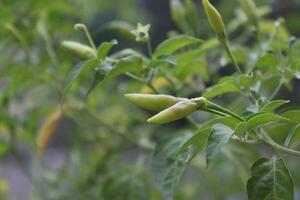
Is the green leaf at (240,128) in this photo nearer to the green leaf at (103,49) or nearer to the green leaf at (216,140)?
the green leaf at (216,140)

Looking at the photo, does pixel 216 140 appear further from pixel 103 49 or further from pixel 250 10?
pixel 250 10

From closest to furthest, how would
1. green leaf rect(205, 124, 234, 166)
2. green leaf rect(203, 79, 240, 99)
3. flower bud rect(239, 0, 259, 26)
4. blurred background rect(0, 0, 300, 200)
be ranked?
green leaf rect(205, 124, 234, 166) < green leaf rect(203, 79, 240, 99) < flower bud rect(239, 0, 259, 26) < blurred background rect(0, 0, 300, 200)

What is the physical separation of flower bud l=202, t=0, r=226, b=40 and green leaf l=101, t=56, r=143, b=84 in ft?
0.26

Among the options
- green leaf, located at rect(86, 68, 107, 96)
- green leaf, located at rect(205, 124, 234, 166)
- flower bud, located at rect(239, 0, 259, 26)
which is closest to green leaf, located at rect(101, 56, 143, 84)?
green leaf, located at rect(86, 68, 107, 96)

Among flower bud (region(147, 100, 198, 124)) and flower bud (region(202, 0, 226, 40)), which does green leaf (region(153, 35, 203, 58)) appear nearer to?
flower bud (region(202, 0, 226, 40))

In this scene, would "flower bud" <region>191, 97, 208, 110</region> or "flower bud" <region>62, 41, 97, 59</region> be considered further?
"flower bud" <region>62, 41, 97, 59</region>

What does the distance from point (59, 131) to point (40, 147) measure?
2.12m

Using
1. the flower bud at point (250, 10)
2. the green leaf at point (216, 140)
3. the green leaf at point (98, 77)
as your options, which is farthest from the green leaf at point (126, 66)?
the flower bud at point (250, 10)

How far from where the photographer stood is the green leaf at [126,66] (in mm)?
527

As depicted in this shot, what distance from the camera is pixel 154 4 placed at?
8.89ft

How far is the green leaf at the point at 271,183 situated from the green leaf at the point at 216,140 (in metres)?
0.05

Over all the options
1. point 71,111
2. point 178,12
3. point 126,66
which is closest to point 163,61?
point 126,66

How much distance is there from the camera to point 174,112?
46cm

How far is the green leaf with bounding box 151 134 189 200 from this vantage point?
0.58 metres
